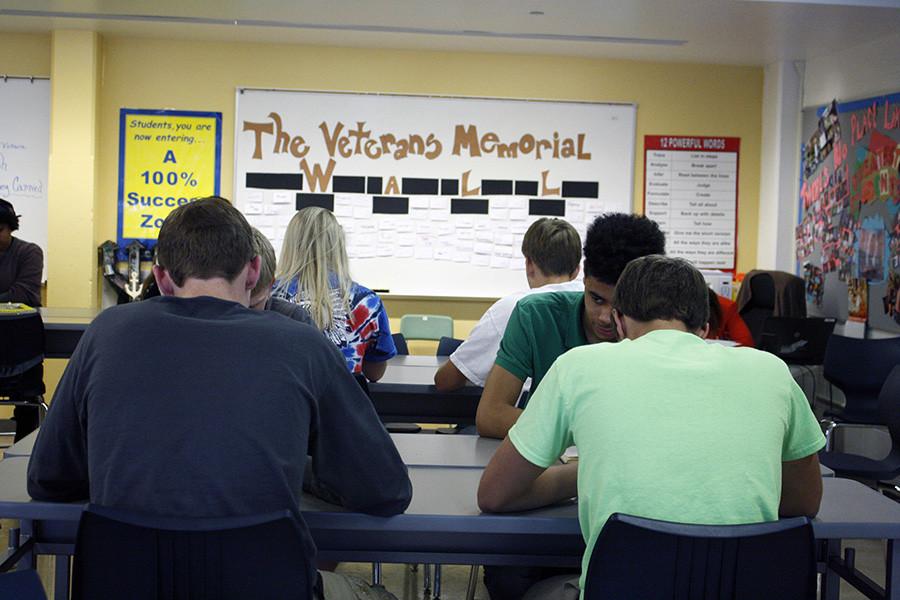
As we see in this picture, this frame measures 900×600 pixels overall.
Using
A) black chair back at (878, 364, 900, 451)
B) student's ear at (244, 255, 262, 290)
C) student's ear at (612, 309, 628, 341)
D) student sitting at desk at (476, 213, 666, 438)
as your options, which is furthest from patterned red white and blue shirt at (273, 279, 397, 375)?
black chair back at (878, 364, 900, 451)

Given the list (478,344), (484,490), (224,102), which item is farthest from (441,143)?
(484,490)

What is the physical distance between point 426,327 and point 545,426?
411 cm

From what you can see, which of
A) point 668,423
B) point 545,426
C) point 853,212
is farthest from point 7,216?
point 853,212

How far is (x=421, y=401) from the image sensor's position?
354 cm

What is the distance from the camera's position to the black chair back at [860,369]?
474 cm

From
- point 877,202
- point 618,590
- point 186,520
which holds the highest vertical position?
point 877,202

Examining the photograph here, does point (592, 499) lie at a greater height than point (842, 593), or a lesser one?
greater

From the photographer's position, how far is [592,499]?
1.63 m

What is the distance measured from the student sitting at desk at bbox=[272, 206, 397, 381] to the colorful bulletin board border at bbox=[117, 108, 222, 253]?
146 inches

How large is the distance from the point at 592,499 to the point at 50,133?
20.1ft

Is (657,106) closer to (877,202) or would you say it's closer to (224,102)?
(877,202)

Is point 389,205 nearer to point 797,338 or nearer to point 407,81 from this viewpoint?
point 407,81

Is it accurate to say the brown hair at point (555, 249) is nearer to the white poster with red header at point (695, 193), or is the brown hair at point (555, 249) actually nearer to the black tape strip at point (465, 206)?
the black tape strip at point (465, 206)

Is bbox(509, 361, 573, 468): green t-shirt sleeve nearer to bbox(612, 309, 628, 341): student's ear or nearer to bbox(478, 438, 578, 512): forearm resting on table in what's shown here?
bbox(478, 438, 578, 512): forearm resting on table
